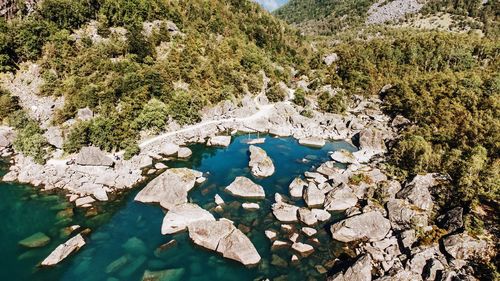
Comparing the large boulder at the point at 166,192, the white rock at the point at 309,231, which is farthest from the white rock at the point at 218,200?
the white rock at the point at 309,231

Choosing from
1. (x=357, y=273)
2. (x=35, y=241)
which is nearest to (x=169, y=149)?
(x=35, y=241)

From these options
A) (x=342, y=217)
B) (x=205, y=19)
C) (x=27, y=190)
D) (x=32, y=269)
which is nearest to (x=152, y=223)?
(x=32, y=269)

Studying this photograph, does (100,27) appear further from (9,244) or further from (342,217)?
(342,217)

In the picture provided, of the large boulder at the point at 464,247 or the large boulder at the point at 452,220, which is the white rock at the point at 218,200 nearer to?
the large boulder at the point at 464,247

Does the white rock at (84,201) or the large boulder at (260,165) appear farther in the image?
the large boulder at (260,165)

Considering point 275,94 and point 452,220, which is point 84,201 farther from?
point 275,94

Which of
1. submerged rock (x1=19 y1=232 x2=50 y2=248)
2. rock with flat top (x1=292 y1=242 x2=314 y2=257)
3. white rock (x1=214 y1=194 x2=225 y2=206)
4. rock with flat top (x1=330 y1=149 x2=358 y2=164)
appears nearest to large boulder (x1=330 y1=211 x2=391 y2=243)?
rock with flat top (x1=292 y1=242 x2=314 y2=257)
